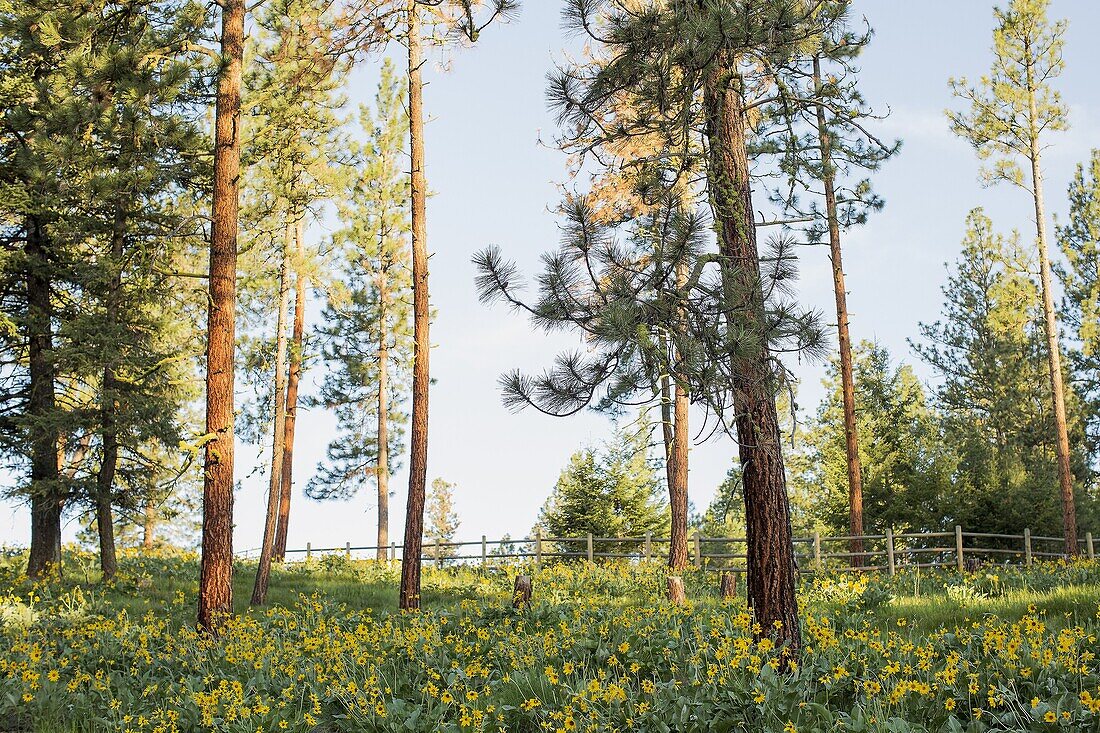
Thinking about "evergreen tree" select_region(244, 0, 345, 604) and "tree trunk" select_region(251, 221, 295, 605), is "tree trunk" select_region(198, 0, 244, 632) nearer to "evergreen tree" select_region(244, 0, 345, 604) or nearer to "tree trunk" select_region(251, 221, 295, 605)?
"evergreen tree" select_region(244, 0, 345, 604)

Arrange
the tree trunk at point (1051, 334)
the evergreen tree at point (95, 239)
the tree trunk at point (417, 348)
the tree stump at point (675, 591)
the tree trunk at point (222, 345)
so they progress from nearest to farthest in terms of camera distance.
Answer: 1. the tree trunk at point (222, 345)
2. the tree stump at point (675, 591)
3. the evergreen tree at point (95, 239)
4. the tree trunk at point (417, 348)
5. the tree trunk at point (1051, 334)

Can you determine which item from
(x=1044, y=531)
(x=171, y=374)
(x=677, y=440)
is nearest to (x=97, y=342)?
(x=171, y=374)

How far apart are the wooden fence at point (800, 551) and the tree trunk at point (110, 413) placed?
22.7 ft

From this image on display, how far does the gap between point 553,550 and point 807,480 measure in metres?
11.6

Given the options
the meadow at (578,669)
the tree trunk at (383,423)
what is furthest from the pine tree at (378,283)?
the meadow at (578,669)

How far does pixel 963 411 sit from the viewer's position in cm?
3002

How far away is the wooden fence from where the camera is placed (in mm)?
17141

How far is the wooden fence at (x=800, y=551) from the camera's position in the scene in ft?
56.2

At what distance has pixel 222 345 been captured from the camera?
416 inches

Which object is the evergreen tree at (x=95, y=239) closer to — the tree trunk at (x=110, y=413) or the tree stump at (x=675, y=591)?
the tree trunk at (x=110, y=413)

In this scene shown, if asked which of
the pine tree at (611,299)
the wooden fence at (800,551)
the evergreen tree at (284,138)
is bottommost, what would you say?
the wooden fence at (800,551)

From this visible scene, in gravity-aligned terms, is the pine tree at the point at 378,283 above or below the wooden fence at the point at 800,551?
above

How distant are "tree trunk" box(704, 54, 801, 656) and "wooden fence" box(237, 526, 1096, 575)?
958cm

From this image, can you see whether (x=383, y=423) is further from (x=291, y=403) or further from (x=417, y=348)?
(x=417, y=348)
